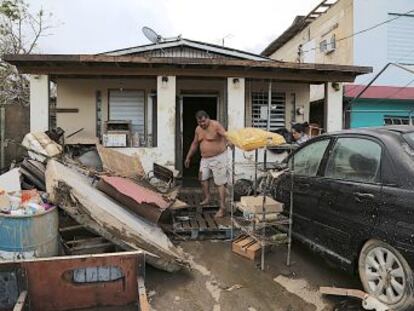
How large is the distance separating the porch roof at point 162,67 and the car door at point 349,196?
4.62 m

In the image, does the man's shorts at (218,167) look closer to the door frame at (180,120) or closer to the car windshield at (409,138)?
the car windshield at (409,138)

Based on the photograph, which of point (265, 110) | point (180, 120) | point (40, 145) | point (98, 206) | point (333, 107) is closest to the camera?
point (98, 206)

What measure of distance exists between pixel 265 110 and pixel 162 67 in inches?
141

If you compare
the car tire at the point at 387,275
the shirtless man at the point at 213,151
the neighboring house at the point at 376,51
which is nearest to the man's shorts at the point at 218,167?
the shirtless man at the point at 213,151

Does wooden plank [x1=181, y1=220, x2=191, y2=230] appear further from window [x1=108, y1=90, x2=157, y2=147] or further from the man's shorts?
window [x1=108, y1=90, x2=157, y2=147]

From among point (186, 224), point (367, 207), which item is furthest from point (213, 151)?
point (367, 207)

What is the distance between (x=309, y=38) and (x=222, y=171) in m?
11.8

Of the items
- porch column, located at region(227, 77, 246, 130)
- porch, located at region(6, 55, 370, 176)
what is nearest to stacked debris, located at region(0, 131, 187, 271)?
porch, located at region(6, 55, 370, 176)

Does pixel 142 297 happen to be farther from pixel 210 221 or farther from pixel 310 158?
pixel 210 221

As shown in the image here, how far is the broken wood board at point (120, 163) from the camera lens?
7127 millimetres

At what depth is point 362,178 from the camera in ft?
12.6

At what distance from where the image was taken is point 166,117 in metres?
8.57

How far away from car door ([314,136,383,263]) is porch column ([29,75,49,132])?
6.37 m

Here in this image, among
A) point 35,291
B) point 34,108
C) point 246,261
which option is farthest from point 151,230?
point 34,108
